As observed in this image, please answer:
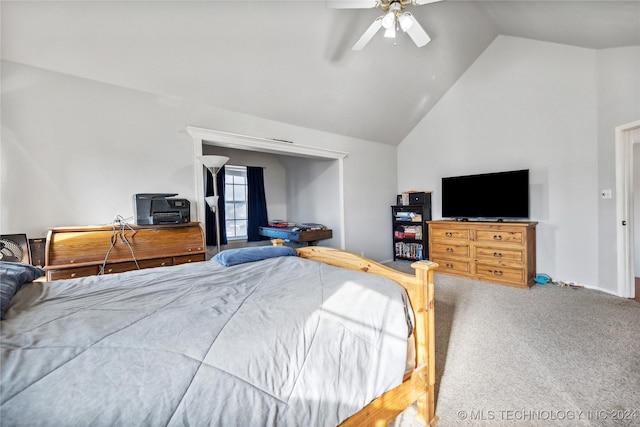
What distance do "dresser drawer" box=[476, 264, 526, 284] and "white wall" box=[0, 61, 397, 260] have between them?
12.2 ft

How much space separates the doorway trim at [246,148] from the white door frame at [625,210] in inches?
126

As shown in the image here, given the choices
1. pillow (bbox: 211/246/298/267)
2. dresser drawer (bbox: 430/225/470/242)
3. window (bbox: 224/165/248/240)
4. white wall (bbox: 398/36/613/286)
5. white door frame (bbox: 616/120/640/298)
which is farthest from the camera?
window (bbox: 224/165/248/240)

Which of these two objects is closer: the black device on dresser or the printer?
the printer

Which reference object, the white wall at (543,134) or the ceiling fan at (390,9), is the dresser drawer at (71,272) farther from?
the white wall at (543,134)

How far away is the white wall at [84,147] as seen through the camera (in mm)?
2152

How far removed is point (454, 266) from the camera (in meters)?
3.96

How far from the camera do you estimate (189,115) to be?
2918 mm

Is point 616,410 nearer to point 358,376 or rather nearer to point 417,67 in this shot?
point 358,376

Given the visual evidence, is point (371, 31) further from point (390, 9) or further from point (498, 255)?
point (498, 255)

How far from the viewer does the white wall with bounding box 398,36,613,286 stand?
129 inches

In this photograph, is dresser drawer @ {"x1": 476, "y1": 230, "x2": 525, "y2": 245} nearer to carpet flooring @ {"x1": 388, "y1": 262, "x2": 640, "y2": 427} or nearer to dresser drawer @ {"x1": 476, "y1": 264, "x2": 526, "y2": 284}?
dresser drawer @ {"x1": 476, "y1": 264, "x2": 526, "y2": 284}

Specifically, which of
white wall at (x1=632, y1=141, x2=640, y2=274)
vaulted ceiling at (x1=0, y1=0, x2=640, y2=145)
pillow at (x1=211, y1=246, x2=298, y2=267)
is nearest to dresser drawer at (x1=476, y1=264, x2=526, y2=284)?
white wall at (x1=632, y1=141, x2=640, y2=274)

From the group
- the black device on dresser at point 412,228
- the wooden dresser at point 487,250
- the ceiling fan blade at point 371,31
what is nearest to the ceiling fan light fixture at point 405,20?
the ceiling fan blade at point 371,31

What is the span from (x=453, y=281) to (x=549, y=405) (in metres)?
2.28
